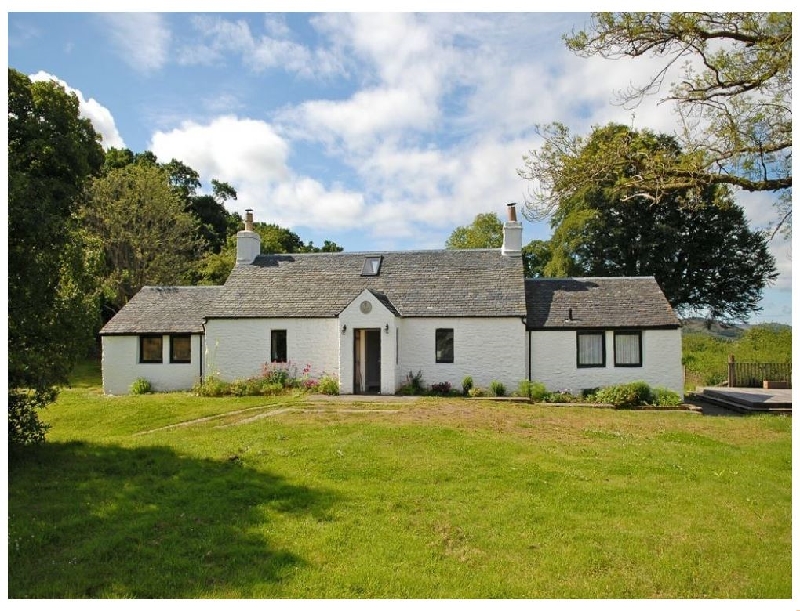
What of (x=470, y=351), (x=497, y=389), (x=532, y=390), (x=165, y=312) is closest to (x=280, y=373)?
(x=165, y=312)

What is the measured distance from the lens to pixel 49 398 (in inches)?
405

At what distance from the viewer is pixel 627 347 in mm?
20484

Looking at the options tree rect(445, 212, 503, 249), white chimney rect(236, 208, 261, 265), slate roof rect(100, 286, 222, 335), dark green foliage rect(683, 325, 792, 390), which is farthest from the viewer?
tree rect(445, 212, 503, 249)

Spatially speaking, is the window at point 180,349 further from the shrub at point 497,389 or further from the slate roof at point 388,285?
the shrub at point 497,389

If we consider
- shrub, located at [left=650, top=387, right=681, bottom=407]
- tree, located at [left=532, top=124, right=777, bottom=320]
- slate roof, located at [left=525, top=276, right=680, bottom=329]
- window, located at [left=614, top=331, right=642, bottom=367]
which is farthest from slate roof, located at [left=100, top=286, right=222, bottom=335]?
tree, located at [left=532, top=124, right=777, bottom=320]

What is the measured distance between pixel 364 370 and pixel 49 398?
494 inches

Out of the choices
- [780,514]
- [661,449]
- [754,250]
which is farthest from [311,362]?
[754,250]

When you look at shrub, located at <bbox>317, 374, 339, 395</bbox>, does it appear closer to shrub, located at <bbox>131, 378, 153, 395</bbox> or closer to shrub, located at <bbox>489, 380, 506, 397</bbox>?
Result: shrub, located at <bbox>489, 380, 506, 397</bbox>

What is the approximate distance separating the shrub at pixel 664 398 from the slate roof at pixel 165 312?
16.5m

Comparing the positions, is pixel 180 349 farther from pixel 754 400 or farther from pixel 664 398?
pixel 754 400

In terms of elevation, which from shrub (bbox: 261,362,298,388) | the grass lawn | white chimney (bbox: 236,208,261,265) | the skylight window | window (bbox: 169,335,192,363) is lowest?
the grass lawn

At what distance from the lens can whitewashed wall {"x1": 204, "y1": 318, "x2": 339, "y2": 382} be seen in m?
21.3

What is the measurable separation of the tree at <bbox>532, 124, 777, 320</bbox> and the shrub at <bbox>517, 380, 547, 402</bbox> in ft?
54.3

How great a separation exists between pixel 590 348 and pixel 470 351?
14.0 ft
